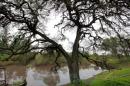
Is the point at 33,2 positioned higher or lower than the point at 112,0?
higher

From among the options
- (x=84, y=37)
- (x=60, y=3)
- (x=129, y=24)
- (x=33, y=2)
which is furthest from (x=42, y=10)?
(x=129, y=24)

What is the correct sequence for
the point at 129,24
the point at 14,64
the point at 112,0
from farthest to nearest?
1. the point at 14,64
2. the point at 129,24
3. the point at 112,0

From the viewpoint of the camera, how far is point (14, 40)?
20.1 metres

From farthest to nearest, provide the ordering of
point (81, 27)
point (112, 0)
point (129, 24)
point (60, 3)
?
point (81, 27) < point (129, 24) < point (60, 3) < point (112, 0)

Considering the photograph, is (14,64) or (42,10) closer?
(42,10)

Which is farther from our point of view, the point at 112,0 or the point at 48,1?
the point at 48,1

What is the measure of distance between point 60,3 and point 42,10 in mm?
2205

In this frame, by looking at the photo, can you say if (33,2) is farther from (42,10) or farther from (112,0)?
(112,0)

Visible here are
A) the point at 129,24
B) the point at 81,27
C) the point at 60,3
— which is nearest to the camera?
the point at 60,3

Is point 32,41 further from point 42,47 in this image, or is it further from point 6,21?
point 6,21

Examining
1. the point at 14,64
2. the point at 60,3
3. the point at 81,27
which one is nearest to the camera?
the point at 60,3

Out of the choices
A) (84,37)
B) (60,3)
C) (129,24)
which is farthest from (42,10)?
(129,24)

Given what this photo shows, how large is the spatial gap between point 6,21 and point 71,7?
4.82 m

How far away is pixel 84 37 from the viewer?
2081 centimetres
